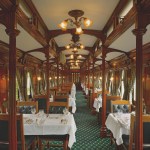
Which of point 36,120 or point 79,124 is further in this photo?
point 79,124

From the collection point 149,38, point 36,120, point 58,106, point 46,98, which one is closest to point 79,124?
point 46,98

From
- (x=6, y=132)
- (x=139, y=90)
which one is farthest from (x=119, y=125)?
(x=6, y=132)

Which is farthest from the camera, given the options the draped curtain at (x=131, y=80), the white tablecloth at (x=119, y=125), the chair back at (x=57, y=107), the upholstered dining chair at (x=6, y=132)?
the draped curtain at (x=131, y=80)

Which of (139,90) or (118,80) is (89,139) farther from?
(118,80)

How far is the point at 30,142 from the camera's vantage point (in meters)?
4.62

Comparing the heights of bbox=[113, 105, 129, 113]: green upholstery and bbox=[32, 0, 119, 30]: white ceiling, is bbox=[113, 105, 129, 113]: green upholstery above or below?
below

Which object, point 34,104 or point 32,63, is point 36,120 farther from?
point 32,63

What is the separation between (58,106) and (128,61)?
410 centimetres

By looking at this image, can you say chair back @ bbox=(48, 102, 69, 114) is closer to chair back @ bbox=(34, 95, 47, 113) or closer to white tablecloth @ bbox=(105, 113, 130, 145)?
chair back @ bbox=(34, 95, 47, 113)

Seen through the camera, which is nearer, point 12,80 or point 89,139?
point 12,80

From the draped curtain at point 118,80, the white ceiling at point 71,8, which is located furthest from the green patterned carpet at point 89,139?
the white ceiling at point 71,8

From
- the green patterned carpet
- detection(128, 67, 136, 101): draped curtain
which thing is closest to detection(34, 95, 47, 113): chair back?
the green patterned carpet

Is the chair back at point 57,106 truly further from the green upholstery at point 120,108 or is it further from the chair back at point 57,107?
the green upholstery at point 120,108

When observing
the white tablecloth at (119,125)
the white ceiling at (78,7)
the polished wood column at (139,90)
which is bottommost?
the white tablecloth at (119,125)
